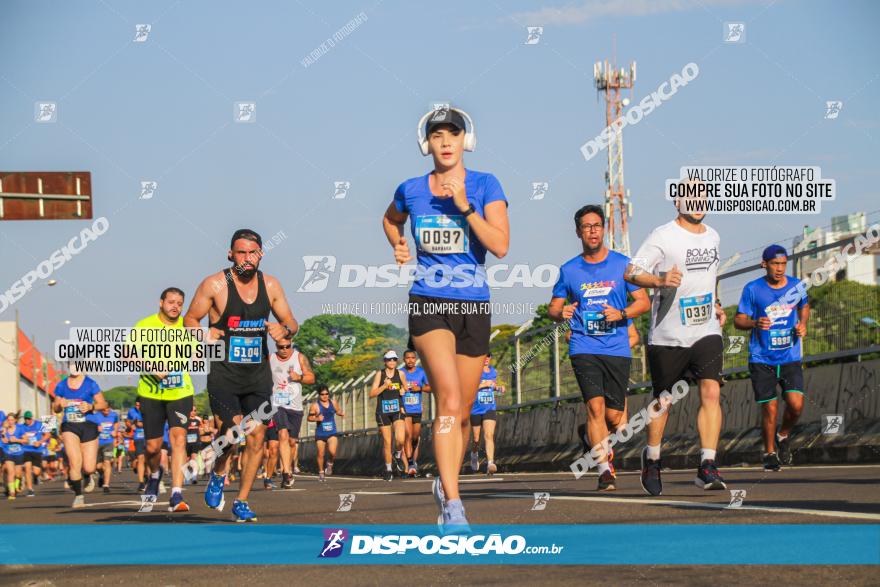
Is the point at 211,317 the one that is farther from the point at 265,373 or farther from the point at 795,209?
the point at 795,209

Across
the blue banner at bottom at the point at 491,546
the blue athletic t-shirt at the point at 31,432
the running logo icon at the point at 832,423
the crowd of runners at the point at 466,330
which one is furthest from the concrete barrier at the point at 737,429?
the blue athletic t-shirt at the point at 31,432

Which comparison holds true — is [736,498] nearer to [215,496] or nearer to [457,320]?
[457,320]

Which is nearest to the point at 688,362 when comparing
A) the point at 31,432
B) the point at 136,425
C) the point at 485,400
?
the point at 485,400

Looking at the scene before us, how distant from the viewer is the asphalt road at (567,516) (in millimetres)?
5456

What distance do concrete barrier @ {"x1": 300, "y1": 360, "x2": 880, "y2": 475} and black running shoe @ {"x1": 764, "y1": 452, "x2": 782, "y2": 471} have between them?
1237mm

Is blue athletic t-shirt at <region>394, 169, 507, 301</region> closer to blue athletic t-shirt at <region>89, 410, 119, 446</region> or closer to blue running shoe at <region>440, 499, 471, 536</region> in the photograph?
blue running shoe at <region>440, 499, 471, 536</region>

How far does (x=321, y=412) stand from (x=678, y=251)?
18586 mm

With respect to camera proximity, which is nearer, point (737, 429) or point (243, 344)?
point (243, 344)

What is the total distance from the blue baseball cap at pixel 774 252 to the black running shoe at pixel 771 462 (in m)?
2.09

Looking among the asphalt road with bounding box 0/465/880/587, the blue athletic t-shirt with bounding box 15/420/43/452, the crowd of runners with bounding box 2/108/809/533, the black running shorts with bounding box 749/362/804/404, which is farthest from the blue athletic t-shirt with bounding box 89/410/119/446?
the black running shorts with bounding box 749/362/804/404

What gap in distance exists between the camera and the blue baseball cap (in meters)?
15.2

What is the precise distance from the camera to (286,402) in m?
23.5

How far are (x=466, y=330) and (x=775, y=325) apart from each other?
8.27 metres

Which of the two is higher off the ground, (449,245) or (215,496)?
(449,245)
